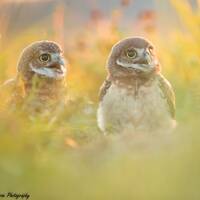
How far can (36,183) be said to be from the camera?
179 inches

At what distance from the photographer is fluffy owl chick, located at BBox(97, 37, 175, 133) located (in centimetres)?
730

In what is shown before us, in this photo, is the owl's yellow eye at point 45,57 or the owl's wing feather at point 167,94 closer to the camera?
the owl's wing feather at point 167,94

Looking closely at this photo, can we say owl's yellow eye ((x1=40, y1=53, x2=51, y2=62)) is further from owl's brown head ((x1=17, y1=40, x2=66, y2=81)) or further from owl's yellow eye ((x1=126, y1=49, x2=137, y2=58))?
owl's yellow eye ((x1=126, y1=49, x2=137, y2=58))

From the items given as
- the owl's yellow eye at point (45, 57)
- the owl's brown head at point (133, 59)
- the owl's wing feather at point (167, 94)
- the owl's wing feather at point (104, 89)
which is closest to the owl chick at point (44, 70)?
the owl's yellow eye at point (45, 57)

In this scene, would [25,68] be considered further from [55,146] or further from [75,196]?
[75,196]

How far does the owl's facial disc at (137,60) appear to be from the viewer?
755 cm

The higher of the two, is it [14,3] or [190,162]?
[14,3]

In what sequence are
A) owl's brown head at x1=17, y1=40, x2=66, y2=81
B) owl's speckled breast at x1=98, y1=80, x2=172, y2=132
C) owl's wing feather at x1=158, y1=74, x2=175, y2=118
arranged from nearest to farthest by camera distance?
owl's speckled breast at x1=98, y1=80, x2=172, y2=132 < owl's wing feather at x1=158, y1=74, x2=175, y2=118 < owl's brown head at x1=17, y1=40, x2=66, y2=81

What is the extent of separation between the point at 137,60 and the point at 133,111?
499mm

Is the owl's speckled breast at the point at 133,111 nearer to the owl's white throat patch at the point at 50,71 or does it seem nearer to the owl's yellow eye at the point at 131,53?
the owl's yellow eye at the point at 131,53

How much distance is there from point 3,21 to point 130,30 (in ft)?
9.65

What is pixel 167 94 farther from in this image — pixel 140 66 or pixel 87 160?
pixel 87 160

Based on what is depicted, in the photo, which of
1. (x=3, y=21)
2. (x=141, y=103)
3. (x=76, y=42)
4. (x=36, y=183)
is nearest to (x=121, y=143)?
(x=36, y=183)

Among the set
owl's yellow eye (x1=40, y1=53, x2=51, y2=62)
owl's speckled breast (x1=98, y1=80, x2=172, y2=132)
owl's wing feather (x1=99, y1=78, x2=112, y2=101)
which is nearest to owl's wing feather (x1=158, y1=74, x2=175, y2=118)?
owl's speckled breast (x1=98, y1=80, x2=172, y2=132)
